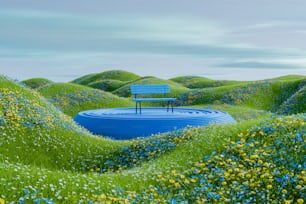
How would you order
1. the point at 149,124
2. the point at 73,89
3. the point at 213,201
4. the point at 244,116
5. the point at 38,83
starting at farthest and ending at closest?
the point at 38,83
the point at 73,89
the point at 244,116
the point at 149,124
the point at 213,201

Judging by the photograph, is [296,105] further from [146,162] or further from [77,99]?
[146,162]

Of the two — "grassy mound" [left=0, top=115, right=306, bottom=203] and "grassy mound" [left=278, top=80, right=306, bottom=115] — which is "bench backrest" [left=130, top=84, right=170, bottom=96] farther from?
"grassy mound" [left=0, top=115, right=306, bottom=203]

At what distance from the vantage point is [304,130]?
13.3 meters

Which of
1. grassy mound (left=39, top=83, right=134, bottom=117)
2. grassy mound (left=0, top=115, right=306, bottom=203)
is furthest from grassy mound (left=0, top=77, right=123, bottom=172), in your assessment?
grassy mound (left=39, top=83, right=134, bottom=117)

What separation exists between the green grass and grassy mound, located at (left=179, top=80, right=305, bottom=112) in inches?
1100

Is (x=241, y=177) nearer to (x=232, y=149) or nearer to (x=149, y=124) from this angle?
(x=232, y=149)

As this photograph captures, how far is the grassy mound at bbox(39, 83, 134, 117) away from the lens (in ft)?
132

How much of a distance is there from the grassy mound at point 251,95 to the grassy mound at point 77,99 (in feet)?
31.3

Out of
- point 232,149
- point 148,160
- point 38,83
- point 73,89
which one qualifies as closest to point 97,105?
point 73,89

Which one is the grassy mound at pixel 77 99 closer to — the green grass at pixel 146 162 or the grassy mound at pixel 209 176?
the green grass at pixel 146 162

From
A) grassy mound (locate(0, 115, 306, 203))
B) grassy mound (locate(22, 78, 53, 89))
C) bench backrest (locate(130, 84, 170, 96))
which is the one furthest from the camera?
grassy mound (locate(22, 78, 53, 89))

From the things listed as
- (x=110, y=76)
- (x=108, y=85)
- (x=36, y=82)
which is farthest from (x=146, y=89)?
(x=110, y=76)

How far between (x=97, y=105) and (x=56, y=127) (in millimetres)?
22172

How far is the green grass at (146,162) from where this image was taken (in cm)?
999
